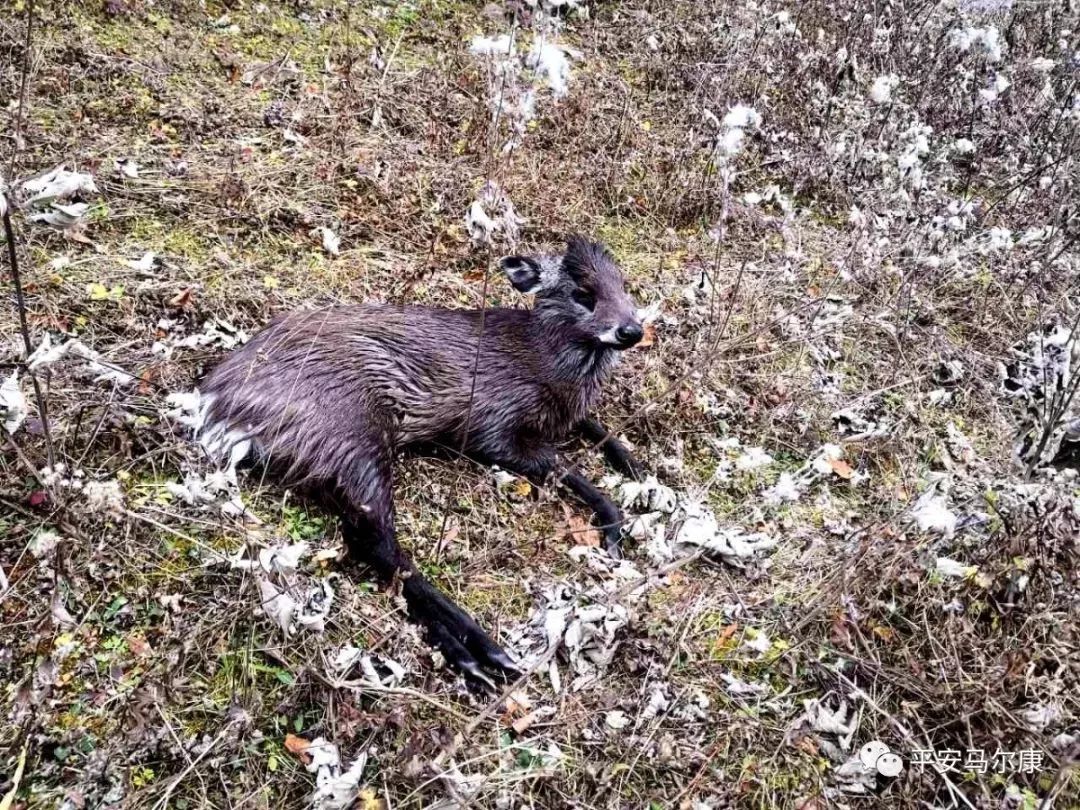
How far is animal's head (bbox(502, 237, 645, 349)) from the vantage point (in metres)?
4.03

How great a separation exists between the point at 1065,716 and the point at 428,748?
233 centimetres

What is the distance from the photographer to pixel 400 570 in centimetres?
320

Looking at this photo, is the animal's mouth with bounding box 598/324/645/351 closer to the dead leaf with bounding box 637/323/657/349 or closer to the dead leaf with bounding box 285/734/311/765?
the dead leaf with bounding box 637/323/657/349

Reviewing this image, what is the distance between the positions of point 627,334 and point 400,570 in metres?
1.63

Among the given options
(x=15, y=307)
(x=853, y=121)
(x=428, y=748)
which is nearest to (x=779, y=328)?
(x=853, y=121)

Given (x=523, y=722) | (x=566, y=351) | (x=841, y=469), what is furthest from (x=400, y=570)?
(x=841, y=469)

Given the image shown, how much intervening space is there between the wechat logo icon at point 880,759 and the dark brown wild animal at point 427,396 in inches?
52.4

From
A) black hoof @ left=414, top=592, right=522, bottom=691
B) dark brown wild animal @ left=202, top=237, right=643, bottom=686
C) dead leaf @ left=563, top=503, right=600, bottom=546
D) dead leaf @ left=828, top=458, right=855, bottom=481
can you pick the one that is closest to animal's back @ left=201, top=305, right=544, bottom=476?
dark brown wild animal @ left=202, top=237, right=643, bottom=686

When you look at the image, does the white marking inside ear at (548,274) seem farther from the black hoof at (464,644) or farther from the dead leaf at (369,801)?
the dead leaf at (369,801)

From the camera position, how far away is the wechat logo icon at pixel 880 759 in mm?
2777

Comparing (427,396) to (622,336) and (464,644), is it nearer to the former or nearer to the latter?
(622,336)

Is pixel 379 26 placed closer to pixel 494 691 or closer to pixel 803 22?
pixel 803 22

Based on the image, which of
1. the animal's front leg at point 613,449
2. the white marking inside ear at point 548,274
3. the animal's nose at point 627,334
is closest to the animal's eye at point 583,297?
the white marking inside ear at point 548,274

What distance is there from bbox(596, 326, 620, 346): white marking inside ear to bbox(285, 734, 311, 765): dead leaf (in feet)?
7.46
